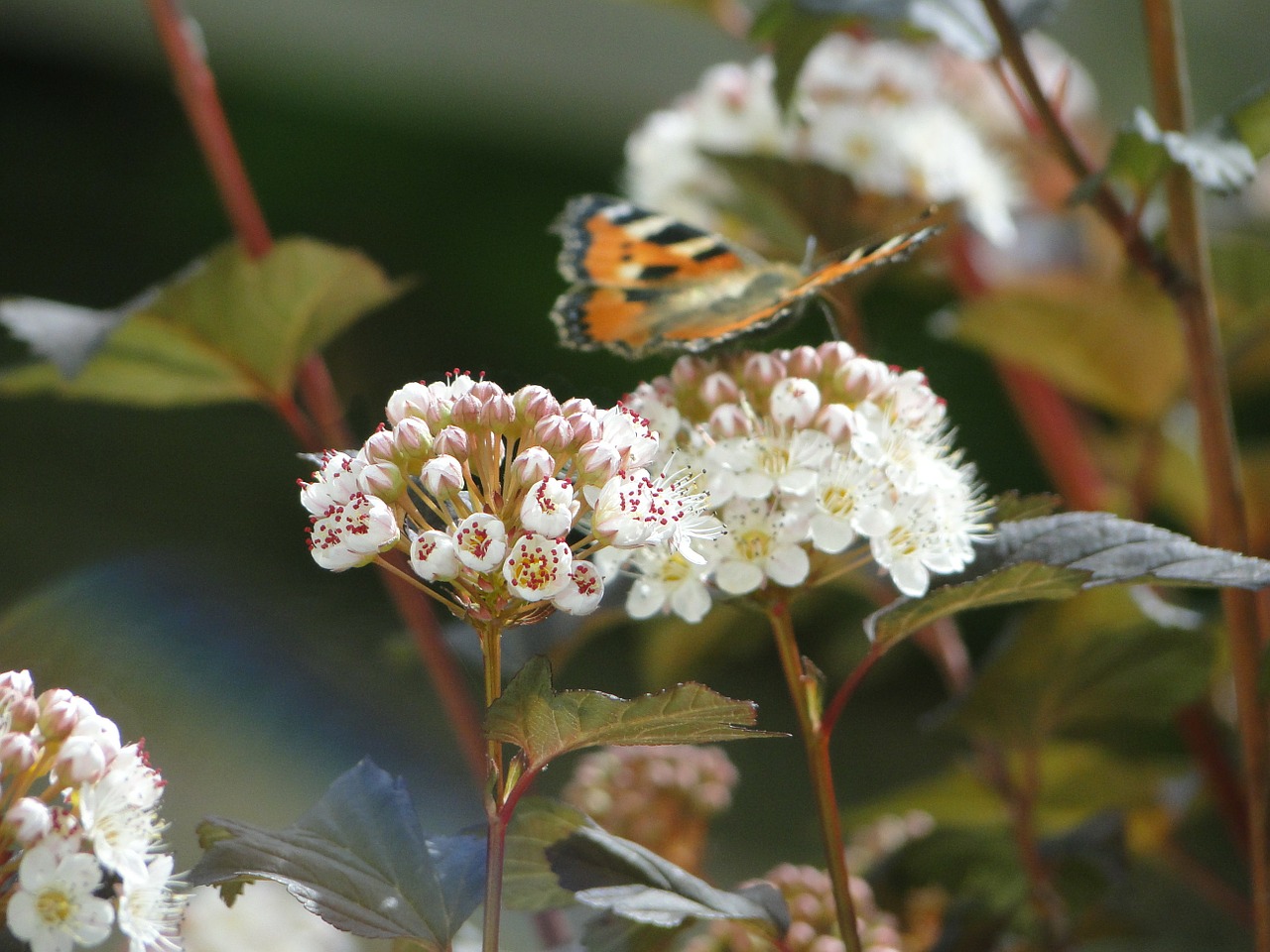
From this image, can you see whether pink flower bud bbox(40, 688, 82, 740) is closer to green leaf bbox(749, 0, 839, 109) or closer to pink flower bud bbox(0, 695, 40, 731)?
pink flower bud bbox(0, 695, 40, 731)

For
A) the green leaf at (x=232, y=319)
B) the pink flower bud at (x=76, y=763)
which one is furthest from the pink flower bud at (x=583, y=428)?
the green leaf at (x=232, y=319)

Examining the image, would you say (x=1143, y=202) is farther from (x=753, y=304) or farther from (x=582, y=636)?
(x=582, y=636)

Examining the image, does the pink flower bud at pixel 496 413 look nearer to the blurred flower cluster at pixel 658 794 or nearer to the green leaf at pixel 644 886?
the green leaf at pixel 644 886

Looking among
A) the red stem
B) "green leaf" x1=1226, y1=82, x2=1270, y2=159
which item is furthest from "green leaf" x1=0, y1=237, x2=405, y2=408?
"green leaf" x1=1226, y1=82, x2=1270, y2=159

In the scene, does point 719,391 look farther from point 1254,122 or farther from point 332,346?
point 332,346

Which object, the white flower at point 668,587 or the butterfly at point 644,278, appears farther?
the butterfly at point 644,278

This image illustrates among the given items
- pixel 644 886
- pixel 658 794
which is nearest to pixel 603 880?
pixel 644 886
